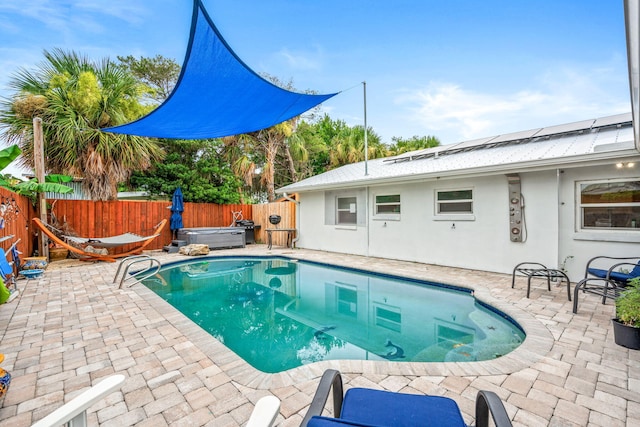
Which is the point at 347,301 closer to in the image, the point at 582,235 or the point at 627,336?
the point at 627,336

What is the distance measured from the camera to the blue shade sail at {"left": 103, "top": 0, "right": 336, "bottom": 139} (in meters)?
3.60

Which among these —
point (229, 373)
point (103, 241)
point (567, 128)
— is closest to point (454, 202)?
point (567, 128)

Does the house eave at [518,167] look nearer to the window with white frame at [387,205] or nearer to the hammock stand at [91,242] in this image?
the window with white frame at [387,205]

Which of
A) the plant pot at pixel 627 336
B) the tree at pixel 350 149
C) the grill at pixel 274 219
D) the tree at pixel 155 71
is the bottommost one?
the plant pot at pixel 627 336

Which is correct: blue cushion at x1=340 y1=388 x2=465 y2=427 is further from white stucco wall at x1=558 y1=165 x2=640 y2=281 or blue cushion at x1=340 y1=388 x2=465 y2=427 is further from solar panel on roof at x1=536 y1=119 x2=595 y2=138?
solar panel on roof at x1=536 y1=119 x2=595 y2=138

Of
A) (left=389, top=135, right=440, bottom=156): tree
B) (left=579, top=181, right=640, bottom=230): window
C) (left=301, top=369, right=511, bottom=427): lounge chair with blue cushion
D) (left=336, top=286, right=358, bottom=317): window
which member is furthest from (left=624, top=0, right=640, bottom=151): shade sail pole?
(left=389, top=135, right=440, bottom=156): tree

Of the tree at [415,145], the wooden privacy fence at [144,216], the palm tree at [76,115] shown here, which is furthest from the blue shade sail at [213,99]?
the tree at [415,145]

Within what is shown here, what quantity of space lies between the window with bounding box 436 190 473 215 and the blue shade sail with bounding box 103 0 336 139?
4.05m

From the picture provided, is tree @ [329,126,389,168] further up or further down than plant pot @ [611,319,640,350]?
further up

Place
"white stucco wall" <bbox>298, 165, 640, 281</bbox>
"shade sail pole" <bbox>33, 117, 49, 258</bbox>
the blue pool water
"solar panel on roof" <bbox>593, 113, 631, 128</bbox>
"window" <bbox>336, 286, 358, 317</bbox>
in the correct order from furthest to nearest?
"shade sail pole" <bbox>33, 117, 49, 258</bbox> < "solar panel on roof" <bbox>593, 113, 631, 128</bbox> < "white stucco wall" <bbox>298, 165, 640, 281</bbox> < "window" <bbox>336, 286, 358, 317</bbox> < the blue pool water

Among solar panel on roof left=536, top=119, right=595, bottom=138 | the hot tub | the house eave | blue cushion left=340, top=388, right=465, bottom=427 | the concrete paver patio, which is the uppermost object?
solar panel on roof left=536, top=119, right=595, bottom=138

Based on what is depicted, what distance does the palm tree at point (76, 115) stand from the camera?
26.2 feet

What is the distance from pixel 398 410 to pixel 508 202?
6.11m

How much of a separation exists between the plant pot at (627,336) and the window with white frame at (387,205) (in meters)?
5.45
